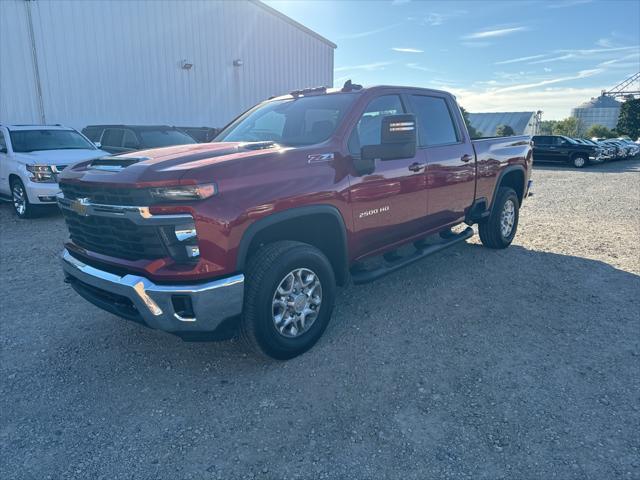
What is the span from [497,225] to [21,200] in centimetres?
851

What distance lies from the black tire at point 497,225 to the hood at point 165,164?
3.54 meters

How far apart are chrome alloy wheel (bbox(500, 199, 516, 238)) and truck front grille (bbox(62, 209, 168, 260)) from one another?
4757 millimetres

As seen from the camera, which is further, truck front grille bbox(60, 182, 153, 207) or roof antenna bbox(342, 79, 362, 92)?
roof antenna bbox(342, 79, 362, 92)

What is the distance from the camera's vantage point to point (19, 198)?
28.0 ft

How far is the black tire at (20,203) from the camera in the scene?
8242 mm

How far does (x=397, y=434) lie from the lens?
2.55 m

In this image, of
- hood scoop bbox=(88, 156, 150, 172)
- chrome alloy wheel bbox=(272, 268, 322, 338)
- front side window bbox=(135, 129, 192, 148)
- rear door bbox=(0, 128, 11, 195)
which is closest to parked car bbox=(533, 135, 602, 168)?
front side window bbox=(135, 129, 192, 148)

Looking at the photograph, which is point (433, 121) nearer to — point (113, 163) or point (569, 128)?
point (113, 163)

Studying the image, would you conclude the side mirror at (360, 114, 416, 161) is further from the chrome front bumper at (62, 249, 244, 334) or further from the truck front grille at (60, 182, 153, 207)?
the truck front grille at (60, 182, 153, 207)

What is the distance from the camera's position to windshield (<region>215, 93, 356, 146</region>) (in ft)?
12.2

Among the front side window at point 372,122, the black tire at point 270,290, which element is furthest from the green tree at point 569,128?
the black tire at point 270,290

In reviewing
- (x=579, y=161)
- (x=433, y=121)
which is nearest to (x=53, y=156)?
(x=433, y=121)

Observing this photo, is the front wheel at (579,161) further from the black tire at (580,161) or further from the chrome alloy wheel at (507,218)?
the chrome alloy wheel at (507,218)

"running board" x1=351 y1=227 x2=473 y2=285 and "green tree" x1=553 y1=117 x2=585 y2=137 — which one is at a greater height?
"green tree" x1=553 y1=117 x2=585 y2=137
